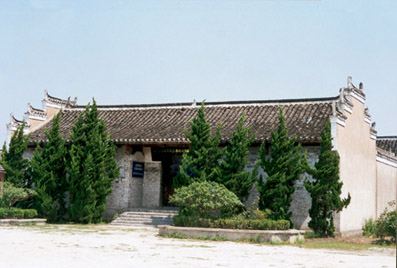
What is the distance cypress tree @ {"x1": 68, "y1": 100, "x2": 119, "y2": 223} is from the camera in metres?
20.0

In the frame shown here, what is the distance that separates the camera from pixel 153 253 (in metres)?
11.2

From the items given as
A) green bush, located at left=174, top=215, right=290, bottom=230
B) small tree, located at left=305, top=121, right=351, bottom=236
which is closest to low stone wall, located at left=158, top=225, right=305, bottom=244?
green bush, located at left=174, top=215, right=290, bottom=230

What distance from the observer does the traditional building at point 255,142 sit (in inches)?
745

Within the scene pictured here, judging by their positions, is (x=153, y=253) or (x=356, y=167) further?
(x=356, y=167)

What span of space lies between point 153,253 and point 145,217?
935 centimetres

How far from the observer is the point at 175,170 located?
22.6 metres

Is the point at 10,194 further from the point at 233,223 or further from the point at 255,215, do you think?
the point at 255,215

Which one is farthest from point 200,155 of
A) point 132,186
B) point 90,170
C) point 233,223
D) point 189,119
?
point 132,186

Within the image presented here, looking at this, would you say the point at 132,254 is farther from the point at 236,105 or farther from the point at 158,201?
the point at 236,105

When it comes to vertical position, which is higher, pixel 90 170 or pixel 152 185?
pixel 90 170

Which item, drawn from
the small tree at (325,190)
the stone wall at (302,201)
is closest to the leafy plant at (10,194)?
the stone wall at (302,201)

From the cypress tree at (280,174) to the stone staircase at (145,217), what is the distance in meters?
4.31

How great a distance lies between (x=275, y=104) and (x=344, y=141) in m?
4.05

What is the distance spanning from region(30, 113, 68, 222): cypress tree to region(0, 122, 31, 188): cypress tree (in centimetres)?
44
